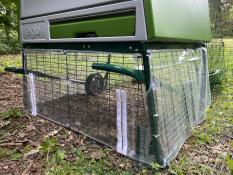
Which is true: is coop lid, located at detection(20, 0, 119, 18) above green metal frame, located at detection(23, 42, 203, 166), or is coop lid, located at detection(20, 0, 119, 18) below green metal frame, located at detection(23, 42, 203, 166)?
above

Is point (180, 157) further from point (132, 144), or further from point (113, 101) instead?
point (113, 101)

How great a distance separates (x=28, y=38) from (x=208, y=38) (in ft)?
5.05

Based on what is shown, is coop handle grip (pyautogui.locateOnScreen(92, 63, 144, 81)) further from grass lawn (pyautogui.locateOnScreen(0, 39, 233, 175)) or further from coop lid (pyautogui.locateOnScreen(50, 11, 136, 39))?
grass lawn (pyautogui.locateOnScreen(0, 39, 233, 175))

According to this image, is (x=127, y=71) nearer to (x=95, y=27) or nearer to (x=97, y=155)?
(x=95, y=27)

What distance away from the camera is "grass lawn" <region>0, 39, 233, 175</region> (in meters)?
1.90

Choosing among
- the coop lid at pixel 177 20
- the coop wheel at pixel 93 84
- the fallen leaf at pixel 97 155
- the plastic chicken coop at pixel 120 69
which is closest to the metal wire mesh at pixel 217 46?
the plastic chicken coop at pixel 120 69

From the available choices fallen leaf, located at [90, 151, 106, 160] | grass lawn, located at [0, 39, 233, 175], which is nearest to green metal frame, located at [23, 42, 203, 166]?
grass lawn, located at [0, 39, 233, 175]

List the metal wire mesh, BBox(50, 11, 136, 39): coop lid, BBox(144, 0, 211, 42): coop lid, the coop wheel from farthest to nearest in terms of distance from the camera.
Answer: the metal wire mesh
the coop wheel
BBox(50, 11, 136, 39): coop lid
BBox(144, 0, 211, 42): coop lid

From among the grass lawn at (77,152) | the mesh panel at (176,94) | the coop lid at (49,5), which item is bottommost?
the grass lawn at (77,152)

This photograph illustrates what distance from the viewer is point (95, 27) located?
6.45 ft

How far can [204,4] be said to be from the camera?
2617 mm

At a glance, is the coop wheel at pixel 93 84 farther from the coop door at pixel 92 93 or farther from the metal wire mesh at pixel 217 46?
the metal wire mesh at pixel 217 46

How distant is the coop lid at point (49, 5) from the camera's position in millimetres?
1960

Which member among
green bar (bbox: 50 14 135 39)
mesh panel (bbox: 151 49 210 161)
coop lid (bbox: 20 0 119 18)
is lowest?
mesh panel (bbox: 151 49 210 161)
